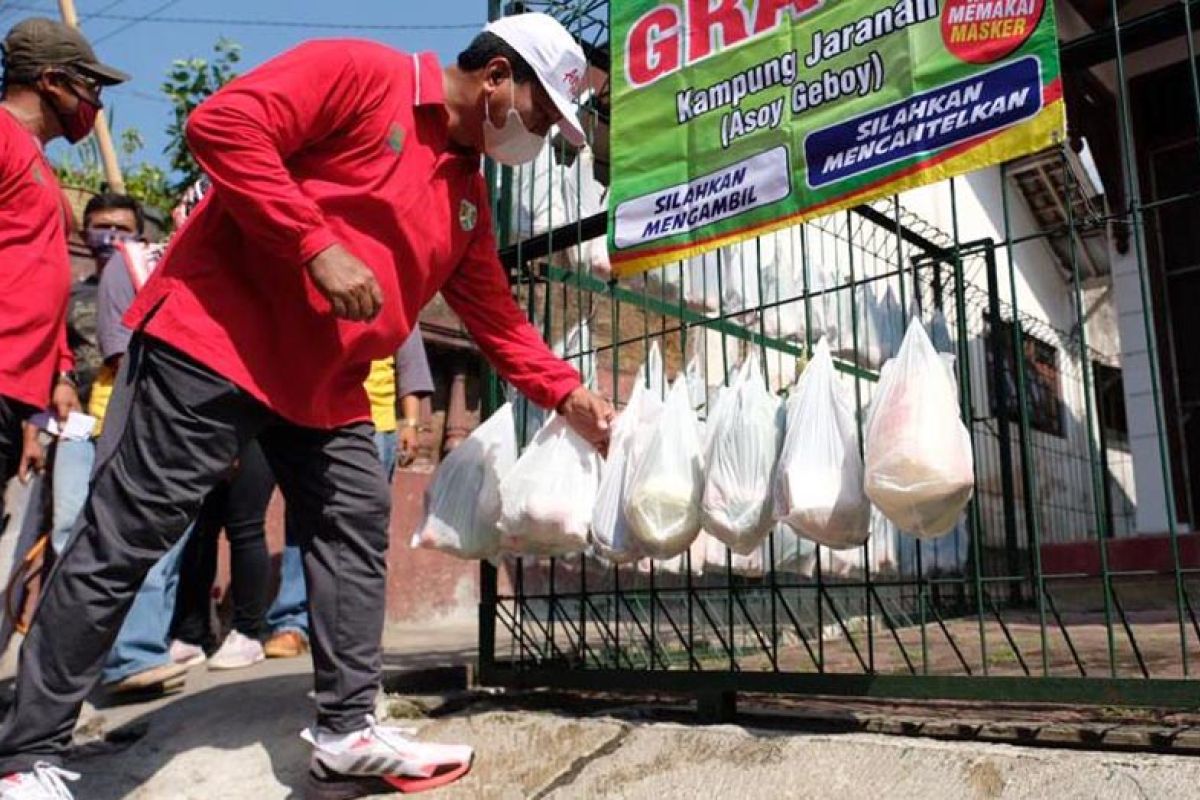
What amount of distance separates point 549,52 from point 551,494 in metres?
1.13

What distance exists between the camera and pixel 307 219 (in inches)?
84.7

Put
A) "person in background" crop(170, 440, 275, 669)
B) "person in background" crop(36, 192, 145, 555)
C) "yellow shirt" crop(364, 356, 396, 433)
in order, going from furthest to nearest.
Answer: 1. "yellow shirt" crop(364, 356, 396, 433)
2. "person in background" crop(170, 440, 275, 669)
3. "person in background" crop(36, 192, 145, 555)

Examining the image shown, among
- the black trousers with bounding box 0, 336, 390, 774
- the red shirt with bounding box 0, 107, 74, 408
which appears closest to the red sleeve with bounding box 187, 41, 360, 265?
the black trousers with bounding box 0, 336, 390, 774

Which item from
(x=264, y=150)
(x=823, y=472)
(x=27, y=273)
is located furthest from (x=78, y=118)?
(x=823, y=472)

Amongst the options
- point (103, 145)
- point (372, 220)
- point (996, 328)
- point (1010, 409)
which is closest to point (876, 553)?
point (996, 328)

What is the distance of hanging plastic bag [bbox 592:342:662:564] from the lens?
2557mm

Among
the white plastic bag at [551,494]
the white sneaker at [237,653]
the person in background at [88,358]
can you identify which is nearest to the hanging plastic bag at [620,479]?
the white plastic bag at [551,494]

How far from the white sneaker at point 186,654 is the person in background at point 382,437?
28 centimetres

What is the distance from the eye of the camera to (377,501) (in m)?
2.57

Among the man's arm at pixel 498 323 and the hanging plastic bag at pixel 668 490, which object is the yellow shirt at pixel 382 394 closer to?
the man's arm at pixel 498 323

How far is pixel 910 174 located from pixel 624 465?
102 centimetres

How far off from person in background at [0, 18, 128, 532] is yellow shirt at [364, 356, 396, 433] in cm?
131

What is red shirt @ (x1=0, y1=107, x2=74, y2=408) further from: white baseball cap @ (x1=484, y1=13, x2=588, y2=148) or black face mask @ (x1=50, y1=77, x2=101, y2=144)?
white baseball cap @ (x1=484, y1=13, x2=588, y2=148)

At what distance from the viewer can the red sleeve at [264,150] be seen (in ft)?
7.00
